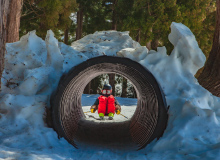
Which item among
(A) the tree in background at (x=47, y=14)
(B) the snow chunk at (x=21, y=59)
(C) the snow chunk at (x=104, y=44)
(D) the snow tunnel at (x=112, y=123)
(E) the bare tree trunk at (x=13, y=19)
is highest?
(A) the tree in background at (x=47, y=14)

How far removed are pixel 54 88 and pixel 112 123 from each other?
2.25 meters

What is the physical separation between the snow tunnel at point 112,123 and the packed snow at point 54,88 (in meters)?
0.25

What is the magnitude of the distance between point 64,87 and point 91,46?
2.11 metres

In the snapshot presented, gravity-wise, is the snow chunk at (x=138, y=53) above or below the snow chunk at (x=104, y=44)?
below

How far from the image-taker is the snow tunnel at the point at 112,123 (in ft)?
12.1

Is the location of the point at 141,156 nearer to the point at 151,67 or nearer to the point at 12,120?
the point at 151,67

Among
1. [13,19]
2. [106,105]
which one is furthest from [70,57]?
[13,19]

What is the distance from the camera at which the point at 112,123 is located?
602 cm

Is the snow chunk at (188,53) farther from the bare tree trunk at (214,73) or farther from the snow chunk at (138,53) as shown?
the bare tree trunk at (214,73)

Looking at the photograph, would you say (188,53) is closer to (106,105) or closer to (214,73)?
(214,73)

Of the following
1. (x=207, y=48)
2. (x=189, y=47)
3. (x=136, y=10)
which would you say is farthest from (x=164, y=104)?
(x=207, y=48)

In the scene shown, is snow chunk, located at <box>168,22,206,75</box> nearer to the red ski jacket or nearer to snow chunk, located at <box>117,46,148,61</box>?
→ snow chunk, located at <box>117,46,148,61</box>

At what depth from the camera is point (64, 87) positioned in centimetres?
368

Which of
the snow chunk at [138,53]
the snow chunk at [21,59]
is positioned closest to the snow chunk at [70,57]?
the snow chunk at [21,59]
